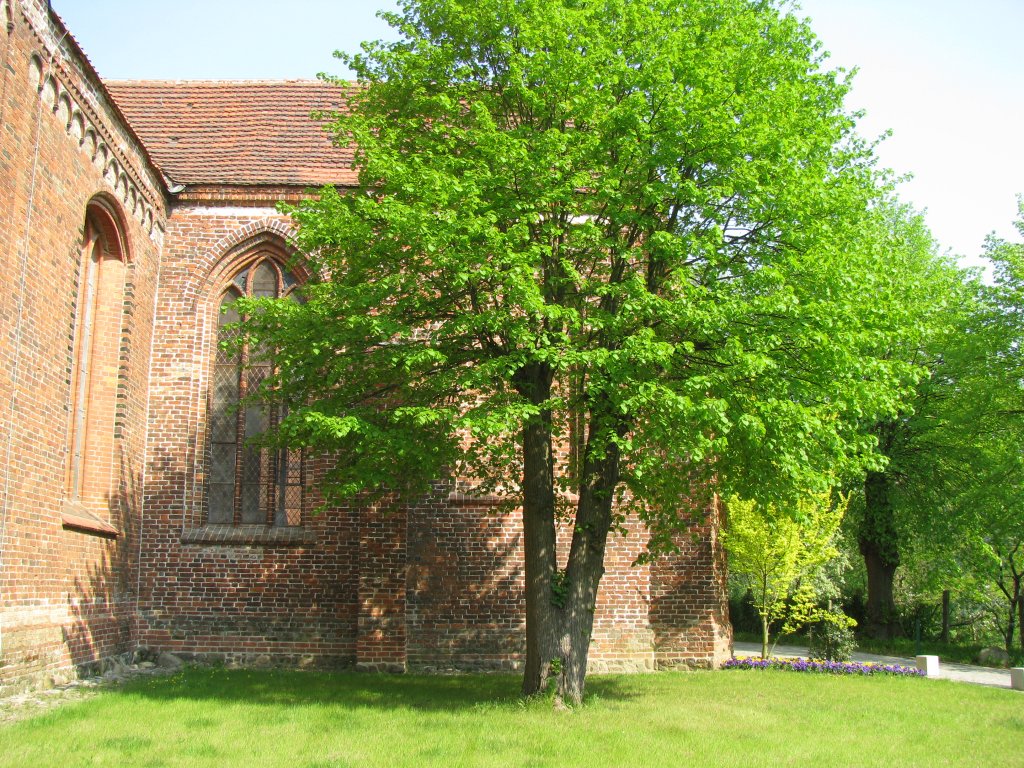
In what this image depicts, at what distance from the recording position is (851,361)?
369 inches

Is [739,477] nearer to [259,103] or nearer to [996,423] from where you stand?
[259,103]

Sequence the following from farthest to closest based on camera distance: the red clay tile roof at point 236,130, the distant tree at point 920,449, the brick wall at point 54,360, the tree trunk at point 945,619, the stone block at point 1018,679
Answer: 1. the tree trunk at point 945,619
2. the distant tree at point 920,449
3. the red clay tile roof at point 236,130
4. the stone block at point 1018,679
5. the brick wall at point 54,360

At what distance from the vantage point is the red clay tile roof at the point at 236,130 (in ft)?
50.5

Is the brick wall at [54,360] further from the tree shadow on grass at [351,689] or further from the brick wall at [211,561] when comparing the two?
the tree shadow on grass at [351,689]

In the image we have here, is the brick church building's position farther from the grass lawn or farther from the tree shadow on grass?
the grass lawn

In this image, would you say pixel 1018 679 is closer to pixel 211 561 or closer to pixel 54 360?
pixel 211 561

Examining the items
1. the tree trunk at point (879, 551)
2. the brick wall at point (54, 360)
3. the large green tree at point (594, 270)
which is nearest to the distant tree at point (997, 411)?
the tree trunk at point (879, 551)

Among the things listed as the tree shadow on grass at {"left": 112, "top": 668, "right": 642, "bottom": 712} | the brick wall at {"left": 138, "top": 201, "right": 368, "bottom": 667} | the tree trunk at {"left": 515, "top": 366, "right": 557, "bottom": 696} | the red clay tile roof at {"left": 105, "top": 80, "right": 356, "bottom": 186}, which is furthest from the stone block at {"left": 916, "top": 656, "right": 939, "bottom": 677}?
the red clay tile roof at {"left": 105, "top": 80, "right": 356, "bottom": 186}

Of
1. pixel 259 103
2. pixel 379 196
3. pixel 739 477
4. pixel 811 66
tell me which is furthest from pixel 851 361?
pixel 259 103

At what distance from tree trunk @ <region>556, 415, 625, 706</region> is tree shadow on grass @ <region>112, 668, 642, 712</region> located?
0.72m

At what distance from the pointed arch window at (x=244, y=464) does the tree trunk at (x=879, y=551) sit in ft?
51.0

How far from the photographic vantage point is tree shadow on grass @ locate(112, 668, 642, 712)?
10469mm

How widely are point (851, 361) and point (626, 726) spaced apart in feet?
14.4

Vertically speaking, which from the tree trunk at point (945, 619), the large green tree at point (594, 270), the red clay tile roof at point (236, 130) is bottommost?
the tree trunk at point (945, 619)
